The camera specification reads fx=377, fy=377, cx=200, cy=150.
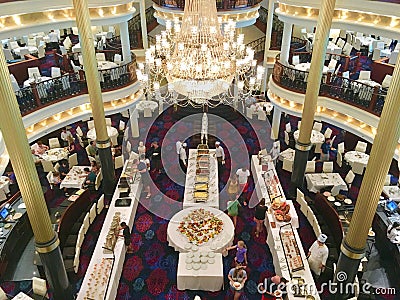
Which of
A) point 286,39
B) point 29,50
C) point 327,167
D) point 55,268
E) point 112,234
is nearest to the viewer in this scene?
point 55,268

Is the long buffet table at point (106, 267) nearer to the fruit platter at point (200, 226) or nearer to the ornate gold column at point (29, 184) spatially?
the ornate gold column at point (29, 184)

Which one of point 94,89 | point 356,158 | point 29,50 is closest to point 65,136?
point 94,89

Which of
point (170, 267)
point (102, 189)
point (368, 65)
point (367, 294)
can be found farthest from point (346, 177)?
point (102, 189)

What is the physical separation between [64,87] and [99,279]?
6007 mm

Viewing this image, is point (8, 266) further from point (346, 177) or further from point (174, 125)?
point (346, 177)

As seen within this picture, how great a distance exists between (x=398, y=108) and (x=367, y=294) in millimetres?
4797

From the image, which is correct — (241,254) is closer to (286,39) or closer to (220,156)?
(220,156)

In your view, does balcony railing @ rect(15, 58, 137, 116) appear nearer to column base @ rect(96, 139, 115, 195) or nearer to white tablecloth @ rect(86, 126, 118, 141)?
column base @ rect(96, 139, 115, 195)

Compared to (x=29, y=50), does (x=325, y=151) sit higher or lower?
lower

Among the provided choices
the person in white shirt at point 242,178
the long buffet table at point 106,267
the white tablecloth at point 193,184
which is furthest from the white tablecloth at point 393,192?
the long buffet table at point 106,267

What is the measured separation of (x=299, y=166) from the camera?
38.8 ft

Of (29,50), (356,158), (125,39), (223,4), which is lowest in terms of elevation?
(356,158)

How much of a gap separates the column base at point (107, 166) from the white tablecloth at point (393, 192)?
863cm

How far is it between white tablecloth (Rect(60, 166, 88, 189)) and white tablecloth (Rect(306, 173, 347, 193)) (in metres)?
7.50
